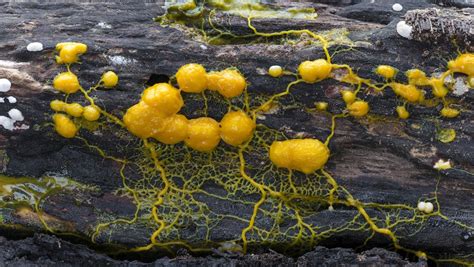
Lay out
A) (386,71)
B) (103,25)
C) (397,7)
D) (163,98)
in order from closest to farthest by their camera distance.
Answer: (163,98), (386,71), (103,25), (397,7)

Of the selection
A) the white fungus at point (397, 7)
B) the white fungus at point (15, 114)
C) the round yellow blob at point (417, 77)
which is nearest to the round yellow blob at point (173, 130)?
the white fungus at point (15, 114)

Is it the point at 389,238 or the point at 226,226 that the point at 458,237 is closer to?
the point at 389,238

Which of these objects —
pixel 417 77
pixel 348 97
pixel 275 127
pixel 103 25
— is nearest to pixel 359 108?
pixel 348 97

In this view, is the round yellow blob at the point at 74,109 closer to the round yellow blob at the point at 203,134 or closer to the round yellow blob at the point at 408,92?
the round yellow blob at the point at 203,134

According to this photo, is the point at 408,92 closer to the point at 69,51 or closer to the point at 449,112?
the point at 449,112

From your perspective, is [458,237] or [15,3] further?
[15,3]

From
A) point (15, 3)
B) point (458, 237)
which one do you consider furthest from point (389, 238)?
point (15, 3)

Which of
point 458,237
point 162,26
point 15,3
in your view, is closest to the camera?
point 458,237
